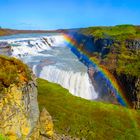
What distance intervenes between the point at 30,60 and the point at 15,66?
9005 centimetres

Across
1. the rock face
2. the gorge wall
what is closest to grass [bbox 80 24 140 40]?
the gorge wall

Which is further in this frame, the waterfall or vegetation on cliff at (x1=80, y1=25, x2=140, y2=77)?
vegetation on cliff at (x1=80, y1=25, x2=140, y2=77)

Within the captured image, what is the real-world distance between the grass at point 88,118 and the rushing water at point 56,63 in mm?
30582

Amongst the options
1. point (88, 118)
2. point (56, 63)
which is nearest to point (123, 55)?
point (56, 63)

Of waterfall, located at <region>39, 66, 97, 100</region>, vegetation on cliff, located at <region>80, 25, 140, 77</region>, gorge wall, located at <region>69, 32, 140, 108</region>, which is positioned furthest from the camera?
vegetation on cliff, located at <region>80, 25, 140, 77</region>

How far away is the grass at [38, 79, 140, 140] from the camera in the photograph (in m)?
45.1

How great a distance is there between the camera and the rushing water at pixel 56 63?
8812cm

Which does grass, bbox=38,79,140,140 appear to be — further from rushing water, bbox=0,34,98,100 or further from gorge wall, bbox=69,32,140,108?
rushing water, bbox=0,34,98,100

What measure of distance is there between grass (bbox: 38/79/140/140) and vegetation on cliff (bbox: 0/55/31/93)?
19193 mm

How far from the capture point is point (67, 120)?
46500 mm

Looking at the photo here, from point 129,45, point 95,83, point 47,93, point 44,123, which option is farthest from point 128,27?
point 44,123

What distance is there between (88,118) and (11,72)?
27.0m

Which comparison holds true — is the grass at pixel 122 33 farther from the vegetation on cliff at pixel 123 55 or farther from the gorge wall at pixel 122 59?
the gorge wall at pixel 122 59

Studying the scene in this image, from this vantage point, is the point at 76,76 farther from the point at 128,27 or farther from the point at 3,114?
the point at 3,114
